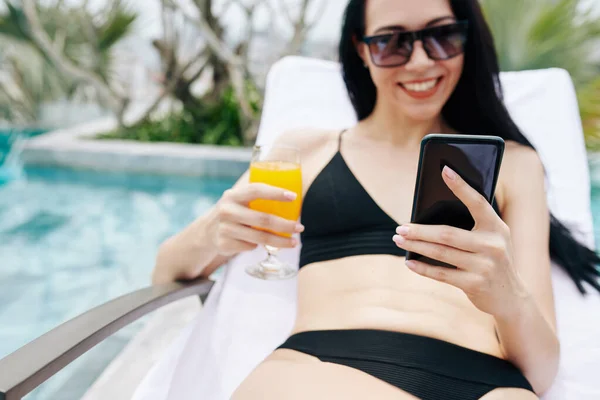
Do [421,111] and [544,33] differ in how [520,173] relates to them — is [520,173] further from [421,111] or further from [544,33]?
[544,33]

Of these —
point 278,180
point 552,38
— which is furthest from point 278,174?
point 552,38

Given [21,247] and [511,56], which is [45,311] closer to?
[21,247]

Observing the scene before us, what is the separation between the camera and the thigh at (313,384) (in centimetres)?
120

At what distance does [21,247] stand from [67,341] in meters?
3.31

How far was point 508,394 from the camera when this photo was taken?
48.5 inches

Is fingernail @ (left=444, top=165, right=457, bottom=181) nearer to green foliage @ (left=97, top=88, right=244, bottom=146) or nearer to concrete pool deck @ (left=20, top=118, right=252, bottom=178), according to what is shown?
concrete pool deck @ (left=20, top=118, right=252, bottom=178)

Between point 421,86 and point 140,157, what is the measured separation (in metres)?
4.37

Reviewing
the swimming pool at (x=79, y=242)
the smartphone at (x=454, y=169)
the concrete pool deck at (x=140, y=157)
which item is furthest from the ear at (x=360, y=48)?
the concrete pool deck at (x=140, y=157)

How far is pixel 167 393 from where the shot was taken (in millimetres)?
1539

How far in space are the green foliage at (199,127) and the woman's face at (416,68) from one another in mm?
4541

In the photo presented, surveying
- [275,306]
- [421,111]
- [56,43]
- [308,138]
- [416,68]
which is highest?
[56,43]

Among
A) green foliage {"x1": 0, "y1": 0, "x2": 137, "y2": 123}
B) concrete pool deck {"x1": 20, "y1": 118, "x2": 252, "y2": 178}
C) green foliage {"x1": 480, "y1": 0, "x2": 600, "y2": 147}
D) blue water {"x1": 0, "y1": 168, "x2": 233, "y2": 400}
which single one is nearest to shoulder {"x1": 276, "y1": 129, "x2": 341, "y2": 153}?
blue water {"x1": 0, "y1": 168, "x2": 233, "y2": 400}

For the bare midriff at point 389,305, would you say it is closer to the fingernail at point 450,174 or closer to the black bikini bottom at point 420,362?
the black bikini bottom at point 420,362

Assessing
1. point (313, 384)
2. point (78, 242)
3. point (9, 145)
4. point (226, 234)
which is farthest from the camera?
point (9, 145)
